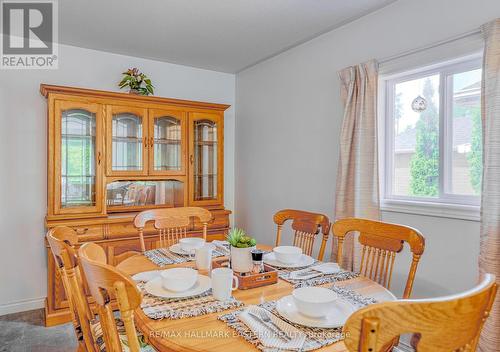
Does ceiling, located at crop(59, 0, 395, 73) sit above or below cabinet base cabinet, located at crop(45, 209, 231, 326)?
above

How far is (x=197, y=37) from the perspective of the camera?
3.03 m

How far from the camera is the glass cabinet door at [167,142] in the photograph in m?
3.30

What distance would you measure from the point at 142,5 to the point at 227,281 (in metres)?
2.14

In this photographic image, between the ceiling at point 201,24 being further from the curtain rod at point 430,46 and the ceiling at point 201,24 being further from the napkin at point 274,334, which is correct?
the napkin at point 274,334

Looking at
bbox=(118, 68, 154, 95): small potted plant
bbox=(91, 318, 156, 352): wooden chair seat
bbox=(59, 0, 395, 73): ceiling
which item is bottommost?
bbox=(91, 318, 156, 352): wooden chair seat

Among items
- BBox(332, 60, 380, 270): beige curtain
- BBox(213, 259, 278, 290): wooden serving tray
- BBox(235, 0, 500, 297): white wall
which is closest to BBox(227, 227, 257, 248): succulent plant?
BBox(213, 259, 278, 290): wooden serving tray

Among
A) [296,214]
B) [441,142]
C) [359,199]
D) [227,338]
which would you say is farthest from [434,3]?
[227,338]

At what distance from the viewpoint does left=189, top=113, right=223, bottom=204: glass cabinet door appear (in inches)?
140

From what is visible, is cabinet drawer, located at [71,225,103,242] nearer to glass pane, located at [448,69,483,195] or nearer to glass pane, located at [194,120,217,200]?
glass pane, located at [194,120,217,200]

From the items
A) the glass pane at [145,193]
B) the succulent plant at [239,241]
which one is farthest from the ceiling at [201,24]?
the succulent plant at [239,241]

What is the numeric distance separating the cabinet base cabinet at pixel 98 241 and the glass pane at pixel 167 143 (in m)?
0.64

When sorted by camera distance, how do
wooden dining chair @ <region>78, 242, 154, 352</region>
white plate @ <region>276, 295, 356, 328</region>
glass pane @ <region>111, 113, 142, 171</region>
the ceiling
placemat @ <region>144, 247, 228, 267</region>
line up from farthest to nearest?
glass pane @ <region>111, 113, 142, 171</region> → the ceiling → placemat @ <region>144, 247, 228, 267</region> → white plate @ <region>276, 295, 356, 328</region> → wooden dining chair @ <region>78, 242, 154, 352</region>

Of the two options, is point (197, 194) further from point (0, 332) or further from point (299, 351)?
point (299, 351)

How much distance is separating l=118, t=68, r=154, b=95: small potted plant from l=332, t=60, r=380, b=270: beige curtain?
6.32 ft
